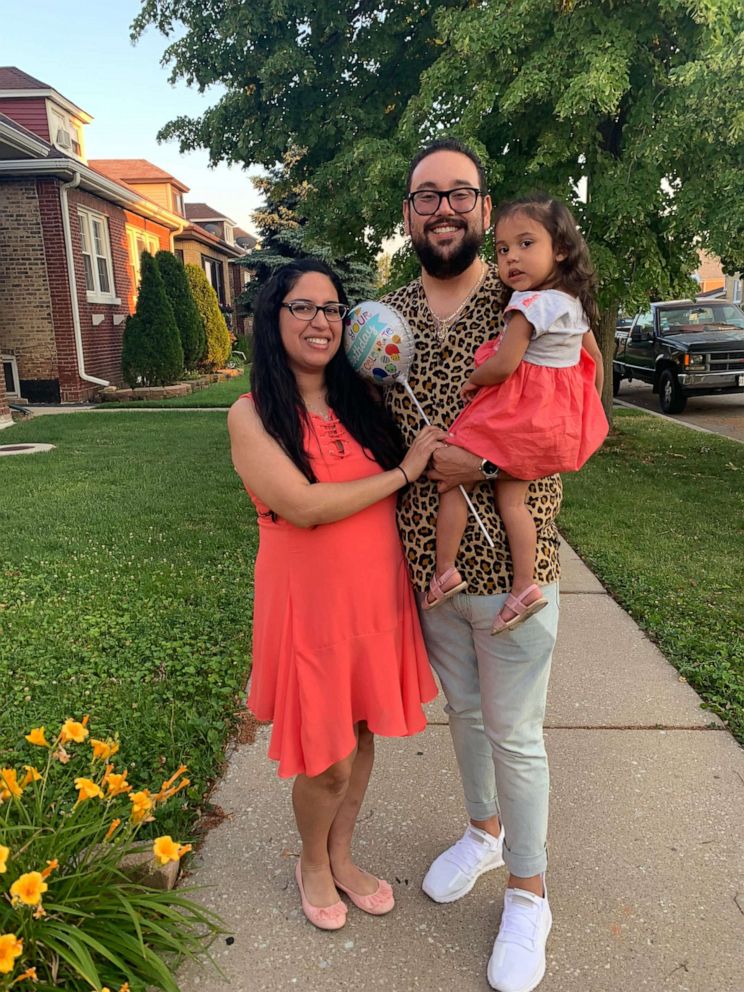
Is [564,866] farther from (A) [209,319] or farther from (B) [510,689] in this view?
(A) [209,319]

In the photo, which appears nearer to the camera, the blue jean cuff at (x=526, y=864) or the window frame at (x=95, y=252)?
the blue jean cuff at (x=526, y=864)

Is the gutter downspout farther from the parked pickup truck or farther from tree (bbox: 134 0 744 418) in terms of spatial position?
the parked pickup truck

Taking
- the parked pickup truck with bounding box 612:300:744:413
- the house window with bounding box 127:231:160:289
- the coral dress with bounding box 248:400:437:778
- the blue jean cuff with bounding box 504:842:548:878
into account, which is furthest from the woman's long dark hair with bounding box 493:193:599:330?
the house window with bounding box 127:231:160:289

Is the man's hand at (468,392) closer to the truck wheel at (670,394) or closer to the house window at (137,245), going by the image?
the truck wheel at (670,394)

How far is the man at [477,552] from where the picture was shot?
1.89 m

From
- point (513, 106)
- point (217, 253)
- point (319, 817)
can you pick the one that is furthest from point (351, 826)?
point (217, 253)

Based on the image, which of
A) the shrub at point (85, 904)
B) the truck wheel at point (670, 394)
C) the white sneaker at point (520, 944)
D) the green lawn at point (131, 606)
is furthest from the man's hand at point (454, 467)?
the truck wheel at point (670, 394)

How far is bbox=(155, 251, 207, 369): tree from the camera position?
54.3 feet

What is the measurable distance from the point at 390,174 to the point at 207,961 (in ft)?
21.9

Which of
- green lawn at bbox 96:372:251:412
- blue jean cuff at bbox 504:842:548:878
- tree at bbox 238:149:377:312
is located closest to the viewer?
blue jean cuff at bbox 504:842:548:878

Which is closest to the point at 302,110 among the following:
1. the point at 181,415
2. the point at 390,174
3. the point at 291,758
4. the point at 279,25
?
the point at 279,25

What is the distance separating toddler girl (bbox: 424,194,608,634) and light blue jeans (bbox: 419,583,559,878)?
0.23 ft

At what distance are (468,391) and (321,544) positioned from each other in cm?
54

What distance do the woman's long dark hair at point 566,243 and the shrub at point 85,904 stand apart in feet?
5.09
